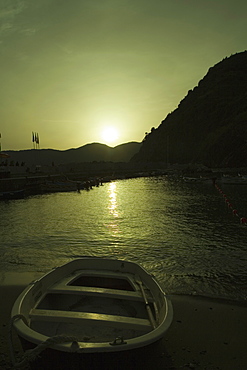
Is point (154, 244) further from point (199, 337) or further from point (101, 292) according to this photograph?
point (101, 292)

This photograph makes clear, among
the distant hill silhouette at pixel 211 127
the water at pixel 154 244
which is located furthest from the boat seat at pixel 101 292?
the distant hill silhouette at pixel 211 127

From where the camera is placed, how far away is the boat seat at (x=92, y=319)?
194 inches

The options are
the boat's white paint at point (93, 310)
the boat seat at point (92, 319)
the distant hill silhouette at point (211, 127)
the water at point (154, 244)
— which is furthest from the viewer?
the distant hill silhouette at point (211, 127)

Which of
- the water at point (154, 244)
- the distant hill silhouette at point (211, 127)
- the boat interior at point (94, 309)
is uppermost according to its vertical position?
the distant hill silhouette at point (211, 127)

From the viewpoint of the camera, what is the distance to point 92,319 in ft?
16.8

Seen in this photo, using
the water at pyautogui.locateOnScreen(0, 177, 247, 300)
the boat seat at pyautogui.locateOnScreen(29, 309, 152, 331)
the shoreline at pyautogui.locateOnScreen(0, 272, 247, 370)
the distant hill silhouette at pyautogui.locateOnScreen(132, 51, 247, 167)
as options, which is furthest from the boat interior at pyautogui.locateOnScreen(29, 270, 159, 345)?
the distant hill silhouette at pyautogui.locateOnScreen(132, 51, 247, 167)

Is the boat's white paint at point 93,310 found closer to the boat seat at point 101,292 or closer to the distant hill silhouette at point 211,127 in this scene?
the boat seat at point 101,292

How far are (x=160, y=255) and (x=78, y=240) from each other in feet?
18.6

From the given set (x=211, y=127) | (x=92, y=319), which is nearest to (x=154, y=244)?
(x=92, y=319)

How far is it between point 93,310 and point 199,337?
256cm

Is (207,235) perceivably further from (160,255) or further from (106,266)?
(106,266)

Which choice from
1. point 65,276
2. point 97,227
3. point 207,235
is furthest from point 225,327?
point 97,227

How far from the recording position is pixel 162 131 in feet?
586

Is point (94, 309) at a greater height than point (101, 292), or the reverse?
point (101, 292)
